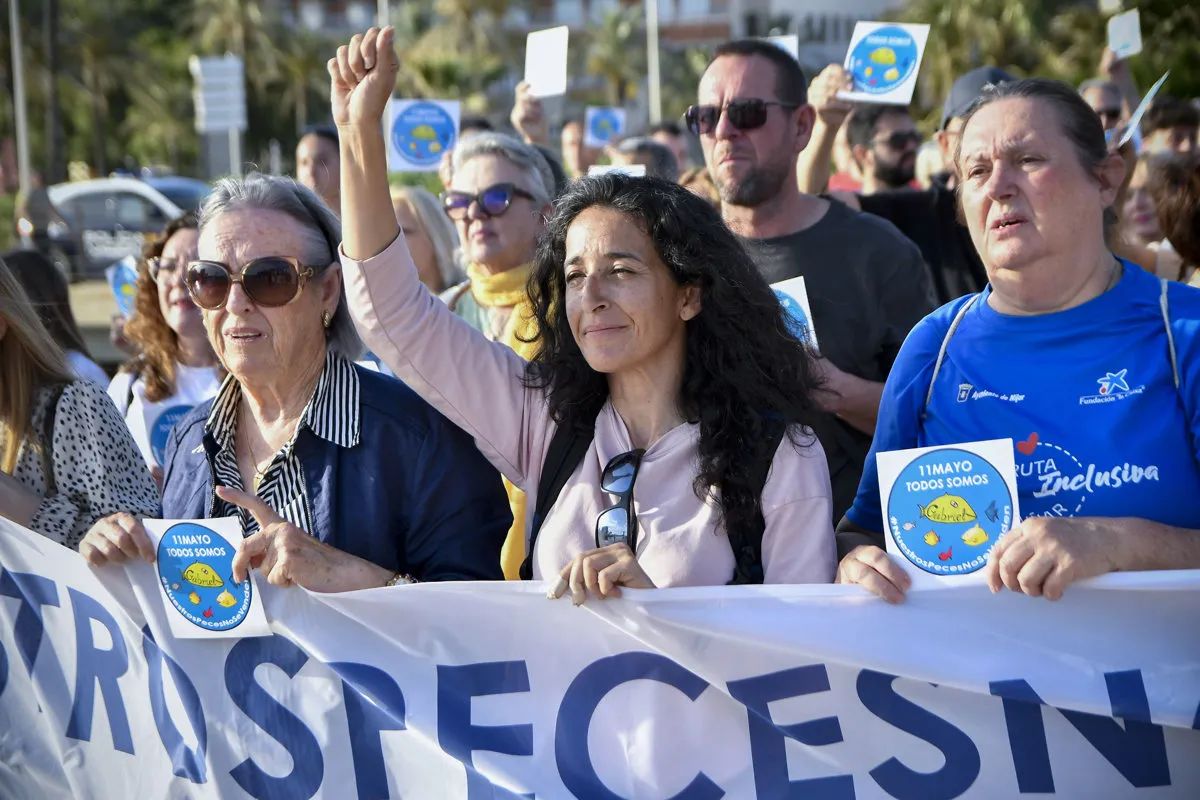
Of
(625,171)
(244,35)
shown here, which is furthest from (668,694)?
(244,35)

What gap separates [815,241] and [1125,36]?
4359mm

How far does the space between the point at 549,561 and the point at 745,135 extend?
6.67 ft

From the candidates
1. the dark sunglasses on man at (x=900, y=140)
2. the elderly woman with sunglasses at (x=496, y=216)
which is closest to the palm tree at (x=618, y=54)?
the dark sunglasses on man at (x=900, y=140)

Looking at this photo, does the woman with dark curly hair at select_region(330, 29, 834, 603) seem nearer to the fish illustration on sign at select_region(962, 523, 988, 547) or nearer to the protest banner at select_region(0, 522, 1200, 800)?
the protest banner at select_region(0, 522, 1200, 800)

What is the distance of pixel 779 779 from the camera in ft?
8.84

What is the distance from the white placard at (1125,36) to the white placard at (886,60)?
2125 mm

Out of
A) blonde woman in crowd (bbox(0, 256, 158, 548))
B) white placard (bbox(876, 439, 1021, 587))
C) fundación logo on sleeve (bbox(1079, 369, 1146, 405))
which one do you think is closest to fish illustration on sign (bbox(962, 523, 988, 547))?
white placard (bbox(876, 439, 1021, 587))

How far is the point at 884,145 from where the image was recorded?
7.05 metres

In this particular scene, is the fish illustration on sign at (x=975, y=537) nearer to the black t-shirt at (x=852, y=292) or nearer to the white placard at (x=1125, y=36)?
the black t-shirt at (x=852, y=292)

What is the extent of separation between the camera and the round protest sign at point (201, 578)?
9.65 ft

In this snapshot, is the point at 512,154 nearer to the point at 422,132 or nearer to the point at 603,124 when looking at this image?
the point at 422,132

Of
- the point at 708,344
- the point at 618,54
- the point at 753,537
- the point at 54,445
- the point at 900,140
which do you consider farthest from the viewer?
the point at 618,54

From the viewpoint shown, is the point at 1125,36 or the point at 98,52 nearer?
the point at 1125,36

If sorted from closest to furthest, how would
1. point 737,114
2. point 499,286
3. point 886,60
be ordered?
point 737,114 < point 499,286 < point 886,60
